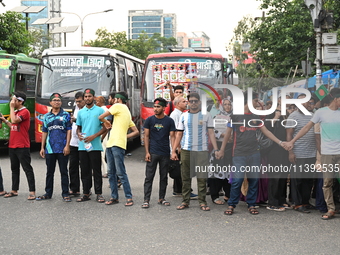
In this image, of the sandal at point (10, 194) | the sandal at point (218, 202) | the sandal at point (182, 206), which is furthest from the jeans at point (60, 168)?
the sandal at point (218, 202)

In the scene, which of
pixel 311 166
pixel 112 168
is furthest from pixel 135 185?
pixel 311 166

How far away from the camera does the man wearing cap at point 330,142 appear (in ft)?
25.3

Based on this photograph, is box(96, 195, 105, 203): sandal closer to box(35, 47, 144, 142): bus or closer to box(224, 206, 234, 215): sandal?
box(224, 206, 234, 215): sandal

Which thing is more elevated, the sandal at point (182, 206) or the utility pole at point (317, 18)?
the utility pole at point (317, 18)

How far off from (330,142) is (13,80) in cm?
1069

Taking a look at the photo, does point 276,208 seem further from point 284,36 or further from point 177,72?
point 284,36

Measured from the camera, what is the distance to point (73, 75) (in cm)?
1549

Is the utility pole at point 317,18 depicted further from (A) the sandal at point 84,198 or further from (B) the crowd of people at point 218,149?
(A) the sandal at point 84,198

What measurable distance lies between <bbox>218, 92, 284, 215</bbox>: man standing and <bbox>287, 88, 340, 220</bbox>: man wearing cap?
2.92 feet

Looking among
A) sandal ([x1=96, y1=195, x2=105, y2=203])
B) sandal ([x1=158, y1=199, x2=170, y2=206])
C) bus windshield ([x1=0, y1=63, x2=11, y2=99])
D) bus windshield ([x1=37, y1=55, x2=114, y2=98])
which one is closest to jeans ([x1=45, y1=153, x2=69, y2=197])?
sandal ([x1=96, y1=195, x2=105, y2=203])

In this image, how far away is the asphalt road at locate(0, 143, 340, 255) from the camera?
19.7ft

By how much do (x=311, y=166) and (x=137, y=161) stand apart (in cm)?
741

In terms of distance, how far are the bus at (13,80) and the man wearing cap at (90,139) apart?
22.7 feet

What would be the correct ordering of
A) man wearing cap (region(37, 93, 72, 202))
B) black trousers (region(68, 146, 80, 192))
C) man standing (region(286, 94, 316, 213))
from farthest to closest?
black trousers (region(68, 146, 80, 192)), man wearing cap (region(37, 93, 72, 202)), man standing (region(286, 94, 316, 213))
